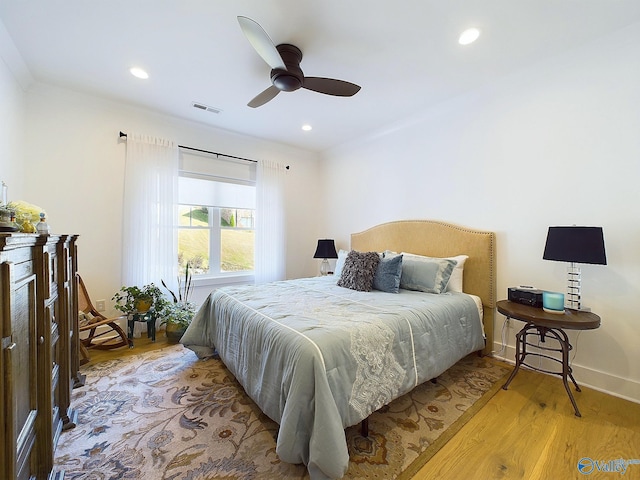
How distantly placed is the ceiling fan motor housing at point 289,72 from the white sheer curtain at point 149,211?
202cm

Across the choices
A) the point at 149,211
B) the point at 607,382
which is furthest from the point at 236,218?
the point at 607,382

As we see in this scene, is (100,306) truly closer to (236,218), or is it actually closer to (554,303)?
(236,218)

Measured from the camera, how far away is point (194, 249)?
3812 millimetres

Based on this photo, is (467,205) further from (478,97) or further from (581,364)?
(581,364)

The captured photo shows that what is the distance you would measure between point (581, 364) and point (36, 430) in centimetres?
356

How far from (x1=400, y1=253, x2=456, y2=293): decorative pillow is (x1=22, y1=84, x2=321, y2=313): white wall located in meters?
3.26

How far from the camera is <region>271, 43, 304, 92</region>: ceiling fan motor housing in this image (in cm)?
210

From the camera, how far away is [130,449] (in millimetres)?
1510

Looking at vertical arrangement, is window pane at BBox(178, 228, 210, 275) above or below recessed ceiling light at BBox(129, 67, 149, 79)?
below

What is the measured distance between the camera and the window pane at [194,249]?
3.71 m

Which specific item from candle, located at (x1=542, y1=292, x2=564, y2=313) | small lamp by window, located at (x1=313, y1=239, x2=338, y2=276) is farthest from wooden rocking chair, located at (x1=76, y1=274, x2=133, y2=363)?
candle, located at (x1=542, y1=292, x2=564, y2=313)

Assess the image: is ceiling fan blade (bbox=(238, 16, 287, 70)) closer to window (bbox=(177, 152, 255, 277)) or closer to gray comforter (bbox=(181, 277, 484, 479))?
gray comforter (bbox=(181, 277, 484, 479))

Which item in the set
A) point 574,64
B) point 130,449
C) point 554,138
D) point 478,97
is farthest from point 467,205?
point 130,449

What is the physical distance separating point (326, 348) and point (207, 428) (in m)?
0.97
